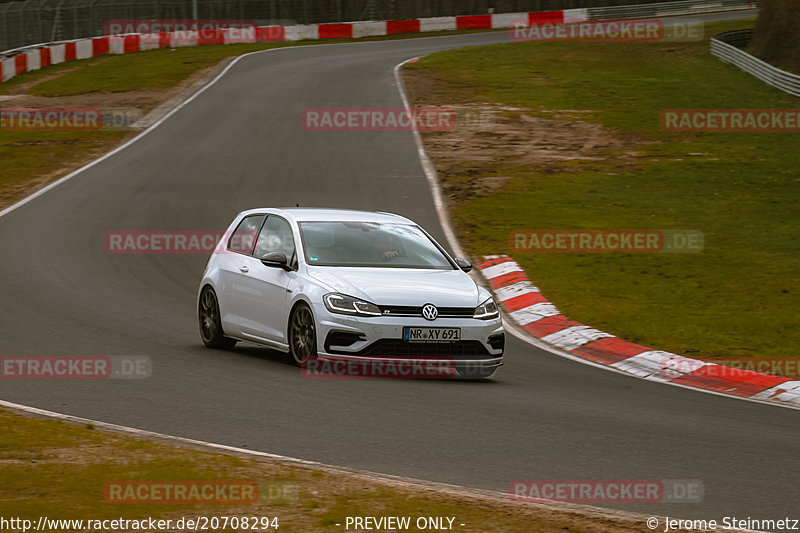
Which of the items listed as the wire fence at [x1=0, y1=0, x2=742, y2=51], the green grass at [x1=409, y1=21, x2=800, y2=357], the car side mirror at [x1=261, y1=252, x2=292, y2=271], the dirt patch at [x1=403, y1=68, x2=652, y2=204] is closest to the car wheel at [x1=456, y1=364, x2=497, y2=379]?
the car side mirror at [x1=261, y1=252, x2=292, y2=271]

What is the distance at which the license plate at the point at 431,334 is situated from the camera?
10367 millimetres

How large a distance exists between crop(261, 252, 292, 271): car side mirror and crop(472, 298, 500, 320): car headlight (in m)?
1.88

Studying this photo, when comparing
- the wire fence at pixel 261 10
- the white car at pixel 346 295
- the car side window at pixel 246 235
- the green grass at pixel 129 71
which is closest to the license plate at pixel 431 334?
the white car at pixel 346 295

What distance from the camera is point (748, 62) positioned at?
4203 centimetres

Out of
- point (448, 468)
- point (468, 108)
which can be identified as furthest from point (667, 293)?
point (468, 108)

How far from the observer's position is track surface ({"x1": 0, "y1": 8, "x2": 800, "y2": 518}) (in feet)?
24.1

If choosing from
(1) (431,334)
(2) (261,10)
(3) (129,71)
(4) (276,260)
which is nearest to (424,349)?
(1) (431,334)

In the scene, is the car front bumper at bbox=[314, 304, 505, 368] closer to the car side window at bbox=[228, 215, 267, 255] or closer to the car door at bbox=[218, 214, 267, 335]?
the car door at bbox=[218, 214, 267, 335]

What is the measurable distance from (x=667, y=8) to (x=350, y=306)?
58774 mm

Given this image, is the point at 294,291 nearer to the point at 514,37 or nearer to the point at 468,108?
the point at 468,108

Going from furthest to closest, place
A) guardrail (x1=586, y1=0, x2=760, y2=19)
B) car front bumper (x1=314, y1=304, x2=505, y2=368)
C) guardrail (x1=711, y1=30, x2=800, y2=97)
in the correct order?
guardrail (x1=586, y1=0, x2=760, y2=19), guardrail (x1=711, y1=30, x2=800, y2=97), car front bumper (x1=314, y1=304, x2=505, y2=368)

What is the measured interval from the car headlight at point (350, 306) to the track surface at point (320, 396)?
608 mm

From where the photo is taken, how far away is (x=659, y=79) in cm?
3922

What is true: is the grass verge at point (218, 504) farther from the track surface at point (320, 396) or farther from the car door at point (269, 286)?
the car door at point (269, 286)
